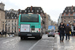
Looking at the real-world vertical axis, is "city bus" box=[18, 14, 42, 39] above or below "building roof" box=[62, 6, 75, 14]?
below

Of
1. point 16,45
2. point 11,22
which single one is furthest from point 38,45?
point 11,22

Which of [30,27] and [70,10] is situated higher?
[70,10]

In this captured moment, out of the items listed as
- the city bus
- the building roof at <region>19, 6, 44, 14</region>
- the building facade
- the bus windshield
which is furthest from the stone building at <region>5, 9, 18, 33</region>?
the city bus

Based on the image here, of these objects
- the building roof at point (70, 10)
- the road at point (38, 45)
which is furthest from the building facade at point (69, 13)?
the road at point (38, 45)

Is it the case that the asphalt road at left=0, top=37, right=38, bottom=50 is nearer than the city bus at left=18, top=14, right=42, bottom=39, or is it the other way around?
the asphalt road at left=0, top=37, right=38, bottom=50

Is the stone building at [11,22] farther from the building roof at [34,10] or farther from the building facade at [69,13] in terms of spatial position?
→ the building facade at [69,13]

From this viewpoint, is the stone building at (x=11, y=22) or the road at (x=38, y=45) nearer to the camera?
the road at (x=38, y=45)

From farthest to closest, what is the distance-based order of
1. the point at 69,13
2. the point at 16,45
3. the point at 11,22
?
the point at 11,22, the point at 69,13, the point at 16,45

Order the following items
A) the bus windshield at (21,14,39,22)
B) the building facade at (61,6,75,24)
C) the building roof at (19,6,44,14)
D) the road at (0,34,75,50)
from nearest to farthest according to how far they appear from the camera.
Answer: the road at (0,34,75,50)
the bus windshield at (21,14,39,22)
the building roof at (19,6,44,14)
the building facade at (61,6,75,24)

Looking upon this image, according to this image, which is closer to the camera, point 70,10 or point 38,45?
point 38,45

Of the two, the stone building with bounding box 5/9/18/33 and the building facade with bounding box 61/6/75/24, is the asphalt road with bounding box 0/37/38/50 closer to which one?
the stone building with bounding box 5/9/18/33

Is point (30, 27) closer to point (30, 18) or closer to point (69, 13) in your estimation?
point (30, 18)

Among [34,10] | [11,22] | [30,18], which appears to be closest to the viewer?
[30,18]

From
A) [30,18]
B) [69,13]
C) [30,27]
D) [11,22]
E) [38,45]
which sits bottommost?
[38,45]
